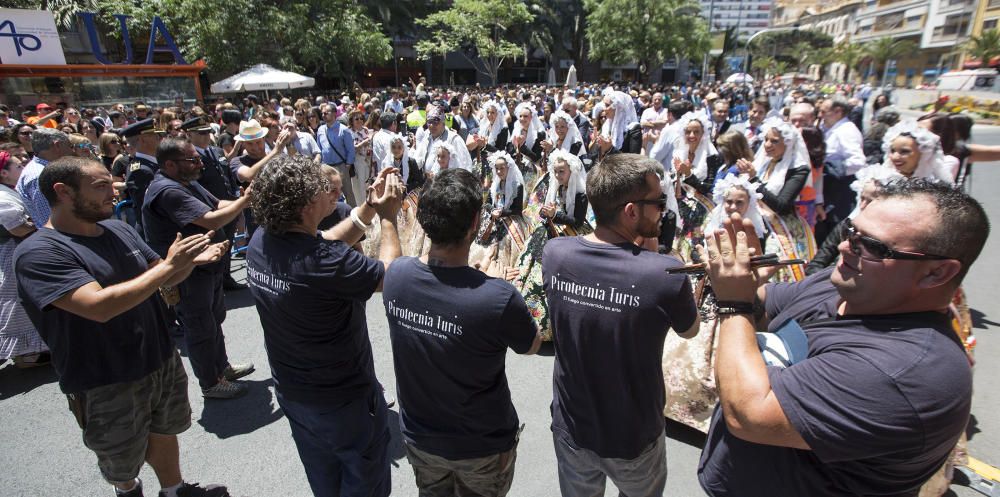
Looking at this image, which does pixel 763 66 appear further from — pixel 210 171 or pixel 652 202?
pixel 652 202

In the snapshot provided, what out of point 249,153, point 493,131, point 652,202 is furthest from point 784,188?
point 249,153

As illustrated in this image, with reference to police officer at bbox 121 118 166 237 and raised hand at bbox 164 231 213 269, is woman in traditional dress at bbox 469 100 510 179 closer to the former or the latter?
police officer at bbox 121 118 166 237

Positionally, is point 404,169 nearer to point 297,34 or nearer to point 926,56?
point 297,34

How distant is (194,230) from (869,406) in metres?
3.95

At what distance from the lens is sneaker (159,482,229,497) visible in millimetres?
2730

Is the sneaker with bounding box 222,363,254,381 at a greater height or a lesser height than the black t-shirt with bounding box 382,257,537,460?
lesser

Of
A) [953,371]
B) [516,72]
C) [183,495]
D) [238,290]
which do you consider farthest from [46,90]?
[516,72]

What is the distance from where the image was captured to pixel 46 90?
1538cm

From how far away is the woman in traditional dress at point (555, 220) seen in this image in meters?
4.41

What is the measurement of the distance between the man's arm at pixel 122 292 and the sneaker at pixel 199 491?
3.95ft

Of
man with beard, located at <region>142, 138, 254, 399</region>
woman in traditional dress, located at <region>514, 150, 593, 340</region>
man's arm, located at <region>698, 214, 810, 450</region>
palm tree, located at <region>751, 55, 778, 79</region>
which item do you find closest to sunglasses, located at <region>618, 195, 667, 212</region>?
man's arm, located at <region>698, 214, 810, 450</region>

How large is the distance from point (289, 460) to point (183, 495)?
0.58 meters

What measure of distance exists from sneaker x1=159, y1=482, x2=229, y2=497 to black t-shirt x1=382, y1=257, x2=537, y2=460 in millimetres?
1620

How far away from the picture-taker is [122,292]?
2.12 meters
